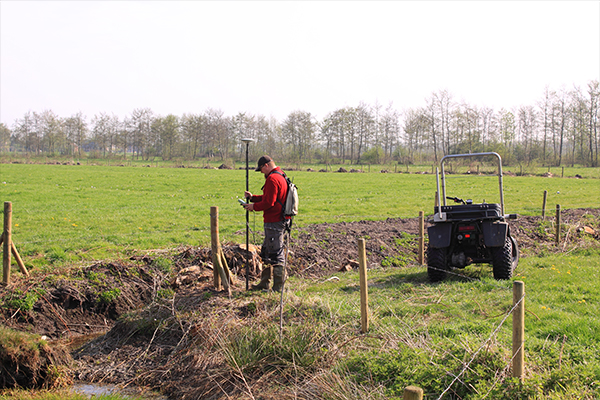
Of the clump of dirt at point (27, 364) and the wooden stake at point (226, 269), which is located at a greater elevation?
the wooden stake at point (226, 269)

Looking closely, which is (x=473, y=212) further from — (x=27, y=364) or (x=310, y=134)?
(x=310, y=134)

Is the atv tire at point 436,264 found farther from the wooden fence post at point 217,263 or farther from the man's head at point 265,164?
the wooden fence post at point 217,263

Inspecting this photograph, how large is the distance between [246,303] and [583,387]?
3.98 metres

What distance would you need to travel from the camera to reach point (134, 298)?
7277 mm

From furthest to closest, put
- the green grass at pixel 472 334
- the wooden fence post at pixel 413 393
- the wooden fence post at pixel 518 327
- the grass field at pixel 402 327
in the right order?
the grass field at pixel 402 327 < the green grass at pixel 472 334 < the wooden fence post at pixel 518 327 < the wooden fence post at pixel 413 393

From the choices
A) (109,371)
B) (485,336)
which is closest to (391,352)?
(485,336)

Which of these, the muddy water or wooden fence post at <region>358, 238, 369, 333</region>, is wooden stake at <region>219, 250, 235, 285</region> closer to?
the muddy water

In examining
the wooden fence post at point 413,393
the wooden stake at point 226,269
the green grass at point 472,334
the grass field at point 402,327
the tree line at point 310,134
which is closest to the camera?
the wooden fence post at point 413,393

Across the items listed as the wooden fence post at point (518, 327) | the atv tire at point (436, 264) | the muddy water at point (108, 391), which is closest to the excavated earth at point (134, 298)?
the muddy water at point (108, 391)

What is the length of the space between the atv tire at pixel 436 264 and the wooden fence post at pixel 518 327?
420cm

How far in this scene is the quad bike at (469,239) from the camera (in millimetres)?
7512

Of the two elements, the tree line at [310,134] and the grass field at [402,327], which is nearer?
the grass field at [402,327]

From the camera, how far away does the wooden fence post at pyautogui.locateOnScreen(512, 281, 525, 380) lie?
3.23 m

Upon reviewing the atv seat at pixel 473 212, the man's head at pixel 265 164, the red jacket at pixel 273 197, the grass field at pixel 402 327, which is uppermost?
the man's head at pixel 265 164
